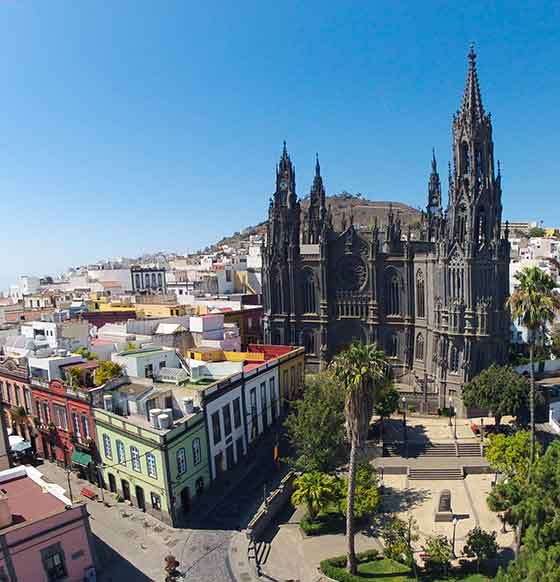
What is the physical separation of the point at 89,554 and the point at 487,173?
4816 cm

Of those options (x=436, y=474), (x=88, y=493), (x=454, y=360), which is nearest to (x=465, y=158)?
(x=454, y=360)

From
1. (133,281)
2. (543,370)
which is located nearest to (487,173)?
(543,370)

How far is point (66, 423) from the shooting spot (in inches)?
1494

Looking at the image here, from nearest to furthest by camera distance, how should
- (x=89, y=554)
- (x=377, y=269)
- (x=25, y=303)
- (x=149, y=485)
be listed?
(x=89, y=554)
(x=149, y=485)
(x=377, y=269)
(x=25, y=303)

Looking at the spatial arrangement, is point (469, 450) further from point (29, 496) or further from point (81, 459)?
point (29, 496)

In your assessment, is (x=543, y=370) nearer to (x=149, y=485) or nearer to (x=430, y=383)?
(x=430, y=383)

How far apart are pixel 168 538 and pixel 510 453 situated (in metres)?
23.1

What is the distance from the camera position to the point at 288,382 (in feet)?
157

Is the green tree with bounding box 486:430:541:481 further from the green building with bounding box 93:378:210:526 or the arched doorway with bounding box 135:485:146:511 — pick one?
the arched doorway with bounding box 135:485:146:511

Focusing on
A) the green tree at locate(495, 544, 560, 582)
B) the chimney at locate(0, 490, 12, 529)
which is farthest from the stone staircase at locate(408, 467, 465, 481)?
the chimney at locate(0, 490, 12, 529)

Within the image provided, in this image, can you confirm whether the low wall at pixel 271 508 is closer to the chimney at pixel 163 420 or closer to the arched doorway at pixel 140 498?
the arched doorway at pixel 140 498

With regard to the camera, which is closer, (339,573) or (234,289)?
(339,573)

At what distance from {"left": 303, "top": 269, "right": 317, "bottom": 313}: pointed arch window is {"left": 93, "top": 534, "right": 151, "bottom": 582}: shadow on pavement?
4031cm

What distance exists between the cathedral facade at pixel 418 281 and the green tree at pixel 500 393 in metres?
4.74
